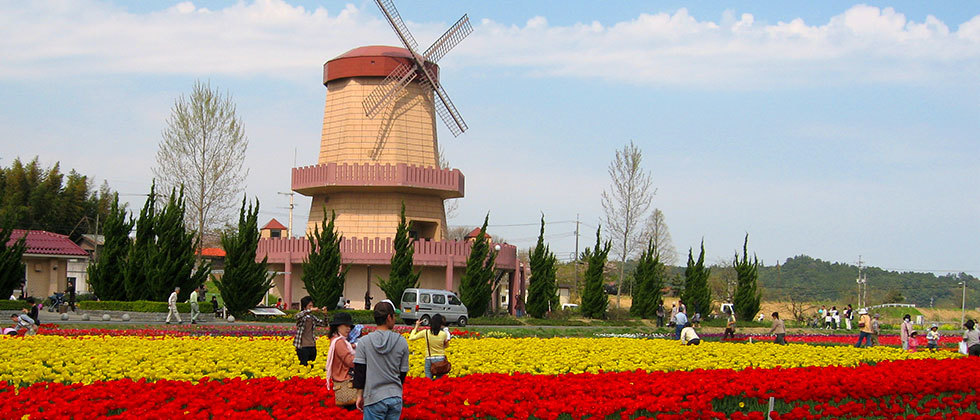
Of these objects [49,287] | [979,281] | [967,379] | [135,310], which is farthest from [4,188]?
[979,281]

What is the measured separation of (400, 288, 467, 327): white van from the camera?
3194 centimetres

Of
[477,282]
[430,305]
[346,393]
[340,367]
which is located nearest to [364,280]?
[477,282]

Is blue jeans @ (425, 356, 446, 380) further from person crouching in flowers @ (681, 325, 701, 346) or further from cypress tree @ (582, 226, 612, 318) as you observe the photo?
cypress tree @ (582, 226, 612, 318)

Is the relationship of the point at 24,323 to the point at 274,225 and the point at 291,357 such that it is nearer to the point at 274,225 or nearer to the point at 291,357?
the point at 291,357

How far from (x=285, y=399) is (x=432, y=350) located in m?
2.87

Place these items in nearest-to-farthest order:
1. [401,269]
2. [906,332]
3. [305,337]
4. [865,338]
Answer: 1. [305,337]
2. [906,332]
3. [865,338]
4. [401,269]

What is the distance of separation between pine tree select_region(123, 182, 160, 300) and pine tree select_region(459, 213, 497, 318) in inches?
463

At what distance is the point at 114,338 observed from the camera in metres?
18.3

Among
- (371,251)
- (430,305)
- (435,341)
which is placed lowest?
(430,305)

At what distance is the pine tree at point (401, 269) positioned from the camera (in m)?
35.2

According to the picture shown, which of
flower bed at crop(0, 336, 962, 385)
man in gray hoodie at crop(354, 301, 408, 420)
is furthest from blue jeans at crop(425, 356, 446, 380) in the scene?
man in gray hoodie at crop(354, 301, 408, 420)

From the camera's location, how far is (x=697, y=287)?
42.8 metres

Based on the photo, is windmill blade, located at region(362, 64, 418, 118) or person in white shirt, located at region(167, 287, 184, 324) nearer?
person in white shirt, located at region(167, 287, 184, 324)

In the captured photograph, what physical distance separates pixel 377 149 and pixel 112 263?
12.2 m
